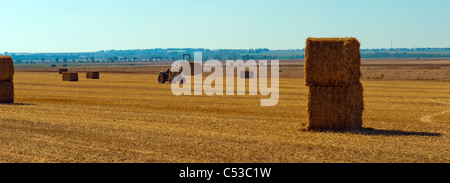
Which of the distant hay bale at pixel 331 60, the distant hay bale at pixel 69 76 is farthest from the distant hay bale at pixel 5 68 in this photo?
the distant hay bale at pixel 69 76

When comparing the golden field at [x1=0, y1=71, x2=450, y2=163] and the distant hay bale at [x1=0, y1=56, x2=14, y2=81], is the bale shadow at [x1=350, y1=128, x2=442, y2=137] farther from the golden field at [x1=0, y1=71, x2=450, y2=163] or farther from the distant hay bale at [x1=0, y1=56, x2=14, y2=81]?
the distant hay bale at [x1=0, y1=56, x2=14, y2=81]

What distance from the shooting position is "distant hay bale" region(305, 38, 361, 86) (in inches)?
527

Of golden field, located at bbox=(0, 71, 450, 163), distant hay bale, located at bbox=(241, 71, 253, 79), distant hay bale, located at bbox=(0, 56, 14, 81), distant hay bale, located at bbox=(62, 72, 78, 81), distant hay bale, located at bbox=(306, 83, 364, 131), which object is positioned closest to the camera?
golden field, located at bbox=(0, 71, 450, 163)

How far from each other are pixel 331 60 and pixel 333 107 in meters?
1.17

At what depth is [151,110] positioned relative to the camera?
63.1 ft

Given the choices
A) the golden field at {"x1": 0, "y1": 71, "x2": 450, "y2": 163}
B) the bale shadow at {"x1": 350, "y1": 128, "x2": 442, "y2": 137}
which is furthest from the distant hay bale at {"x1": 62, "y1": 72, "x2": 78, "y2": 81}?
the bale shadow at {"x1": 350, "y1": 128, "x2": 442, "y2": 137}

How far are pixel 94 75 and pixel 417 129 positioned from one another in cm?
3615

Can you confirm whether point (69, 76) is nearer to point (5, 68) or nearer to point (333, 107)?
point (5, 68)

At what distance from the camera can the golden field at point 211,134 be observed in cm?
1043

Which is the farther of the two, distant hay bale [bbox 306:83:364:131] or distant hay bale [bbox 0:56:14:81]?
distant hay bale [bbox 0:56:14:81]

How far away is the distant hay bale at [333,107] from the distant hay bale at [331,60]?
19 centimetres

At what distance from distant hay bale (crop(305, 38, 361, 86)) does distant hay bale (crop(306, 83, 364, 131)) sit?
0.19 m
